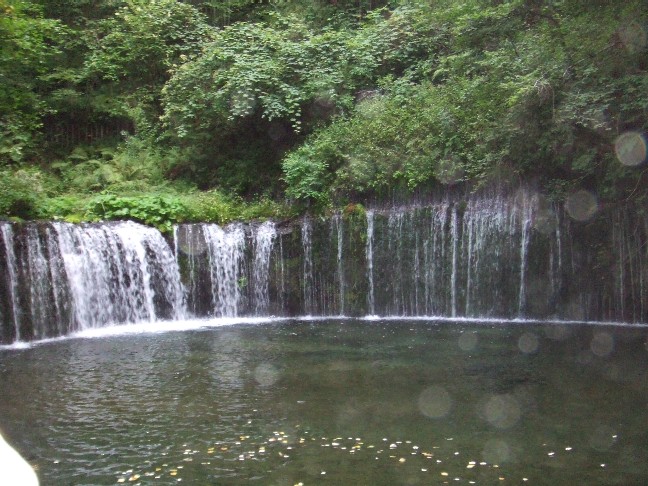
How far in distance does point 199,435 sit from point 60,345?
22.0ft

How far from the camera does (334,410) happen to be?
841cm

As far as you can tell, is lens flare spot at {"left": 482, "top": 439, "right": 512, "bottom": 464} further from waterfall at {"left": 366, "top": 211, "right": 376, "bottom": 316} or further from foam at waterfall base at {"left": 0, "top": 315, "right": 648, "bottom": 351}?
waterfall at {"left": 366, "top": 211, "right": 376, "bottom": 316}

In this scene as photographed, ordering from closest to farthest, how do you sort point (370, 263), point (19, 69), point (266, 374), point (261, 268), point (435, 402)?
point (435, 402) < point (266, 374) < point (370, 263) < point (261, 268) < point (19, 69)

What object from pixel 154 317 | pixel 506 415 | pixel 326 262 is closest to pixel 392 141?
pixel 326 262

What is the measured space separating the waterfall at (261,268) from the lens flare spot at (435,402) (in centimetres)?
840

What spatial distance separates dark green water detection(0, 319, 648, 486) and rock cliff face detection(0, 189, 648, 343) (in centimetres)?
205

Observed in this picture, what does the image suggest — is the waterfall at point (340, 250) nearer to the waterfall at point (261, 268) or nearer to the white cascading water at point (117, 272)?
the waterfall at point (261, 268)

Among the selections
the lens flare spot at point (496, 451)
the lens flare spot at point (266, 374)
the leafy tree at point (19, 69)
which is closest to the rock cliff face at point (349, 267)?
the leafy tree at point (19, 69)

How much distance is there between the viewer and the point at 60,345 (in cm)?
1313

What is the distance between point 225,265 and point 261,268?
3.00 feet

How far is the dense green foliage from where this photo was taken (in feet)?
44.1

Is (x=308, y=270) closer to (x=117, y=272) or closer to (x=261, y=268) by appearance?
(x=261, y=268)

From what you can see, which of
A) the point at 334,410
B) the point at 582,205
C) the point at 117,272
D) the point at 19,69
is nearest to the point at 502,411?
the point at 334,410

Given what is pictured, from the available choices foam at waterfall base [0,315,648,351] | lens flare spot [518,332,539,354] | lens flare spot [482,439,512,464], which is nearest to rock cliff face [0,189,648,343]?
foam at waterfall base [0,315,648,351]
